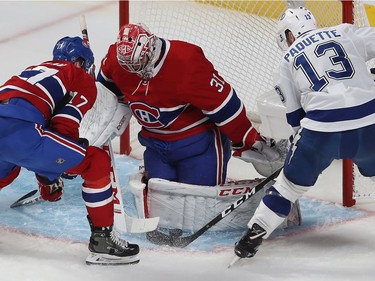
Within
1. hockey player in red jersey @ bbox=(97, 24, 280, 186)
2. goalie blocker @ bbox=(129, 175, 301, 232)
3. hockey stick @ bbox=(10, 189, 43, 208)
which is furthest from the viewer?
hockey stick @ bbox=(10, 189, 43, 208)

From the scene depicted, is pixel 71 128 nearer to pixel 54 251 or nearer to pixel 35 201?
pixel 54 251

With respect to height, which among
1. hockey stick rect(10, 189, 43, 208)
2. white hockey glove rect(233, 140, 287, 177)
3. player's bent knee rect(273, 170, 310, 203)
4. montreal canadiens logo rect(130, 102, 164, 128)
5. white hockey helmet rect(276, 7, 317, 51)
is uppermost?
white hockey helmet rect(276, 7, 317, 51)

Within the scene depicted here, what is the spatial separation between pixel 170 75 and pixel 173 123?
0.58ft

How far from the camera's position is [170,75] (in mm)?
3096

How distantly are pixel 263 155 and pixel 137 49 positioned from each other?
1.97 ft

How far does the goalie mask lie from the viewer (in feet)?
9.93

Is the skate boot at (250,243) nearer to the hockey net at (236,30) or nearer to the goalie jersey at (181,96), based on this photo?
the goalie jersey at (181,96)

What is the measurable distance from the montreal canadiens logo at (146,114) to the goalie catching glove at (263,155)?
0.30 meters

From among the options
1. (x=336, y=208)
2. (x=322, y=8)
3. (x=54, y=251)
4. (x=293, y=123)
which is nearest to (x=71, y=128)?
(x=54, y=251)

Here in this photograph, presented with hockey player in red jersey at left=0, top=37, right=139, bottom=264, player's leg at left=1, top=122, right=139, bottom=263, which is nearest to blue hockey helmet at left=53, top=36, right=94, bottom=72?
hockey player in red jersey at left=0, top=37, right=139, bottom=264

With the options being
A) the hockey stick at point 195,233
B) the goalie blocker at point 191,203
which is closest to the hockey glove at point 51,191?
the goalie blocker at point 191,203

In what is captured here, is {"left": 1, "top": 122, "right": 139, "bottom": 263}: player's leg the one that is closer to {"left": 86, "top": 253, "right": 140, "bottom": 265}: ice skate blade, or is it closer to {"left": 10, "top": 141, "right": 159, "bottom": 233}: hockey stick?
{"left": 86, "top": 253, "right": 140, "bottom": 265}: ice skate blade

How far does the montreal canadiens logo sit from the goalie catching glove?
302 mm

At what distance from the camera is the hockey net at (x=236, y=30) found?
3.91 metres
